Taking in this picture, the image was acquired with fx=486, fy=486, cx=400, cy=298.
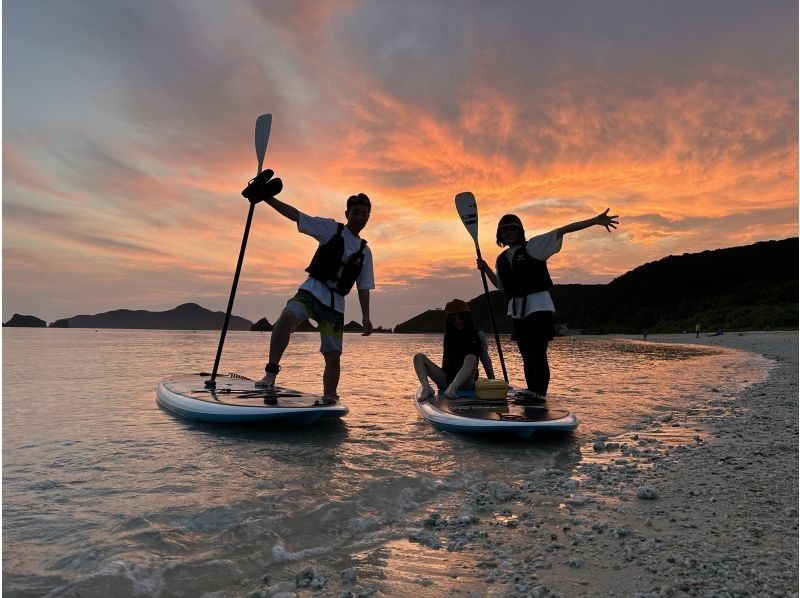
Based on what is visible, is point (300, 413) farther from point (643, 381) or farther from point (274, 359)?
point (643, 381)

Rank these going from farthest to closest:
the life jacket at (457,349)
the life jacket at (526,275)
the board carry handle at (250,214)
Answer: the board carry handle at (250,214)
the life jacket at (457,349)
the life jacket at (526,275)

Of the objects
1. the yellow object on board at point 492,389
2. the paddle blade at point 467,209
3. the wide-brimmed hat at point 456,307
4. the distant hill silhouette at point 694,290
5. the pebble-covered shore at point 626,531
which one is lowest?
the pebble-covered shore at point 626,531

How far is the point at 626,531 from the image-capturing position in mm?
3537

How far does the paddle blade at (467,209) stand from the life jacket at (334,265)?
4.40 meters

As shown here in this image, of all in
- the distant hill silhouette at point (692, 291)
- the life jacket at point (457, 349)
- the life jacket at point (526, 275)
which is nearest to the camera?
the life jacket at point (526, 275)

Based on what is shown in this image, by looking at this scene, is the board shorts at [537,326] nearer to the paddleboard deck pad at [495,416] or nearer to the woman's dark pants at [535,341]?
the woman's dark pants at [535,341]

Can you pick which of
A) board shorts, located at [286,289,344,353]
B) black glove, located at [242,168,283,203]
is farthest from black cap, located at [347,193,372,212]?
board shorts, located at [286,289,344,353]

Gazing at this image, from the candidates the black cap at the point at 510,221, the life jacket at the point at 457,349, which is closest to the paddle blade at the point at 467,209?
the black cap at the point at 510,221

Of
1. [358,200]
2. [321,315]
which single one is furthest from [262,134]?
[321,315]

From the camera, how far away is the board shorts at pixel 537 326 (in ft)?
26.1

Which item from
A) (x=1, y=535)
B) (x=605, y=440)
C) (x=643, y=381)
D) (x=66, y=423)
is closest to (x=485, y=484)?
(x=605, y=440)

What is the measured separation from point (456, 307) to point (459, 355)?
1.03 metres

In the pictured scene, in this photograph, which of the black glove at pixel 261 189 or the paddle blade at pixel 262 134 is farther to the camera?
the paddle blade at pixel 262 134

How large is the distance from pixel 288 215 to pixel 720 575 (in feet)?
22.1
